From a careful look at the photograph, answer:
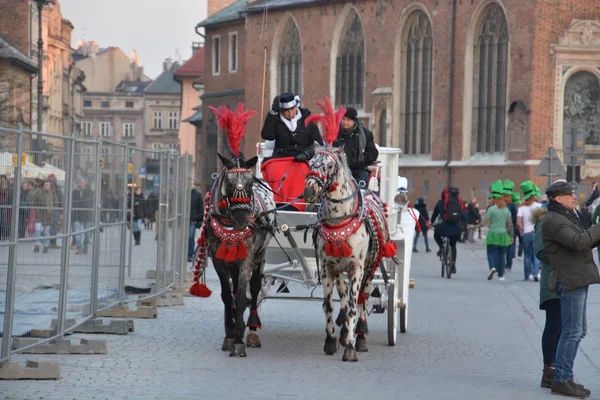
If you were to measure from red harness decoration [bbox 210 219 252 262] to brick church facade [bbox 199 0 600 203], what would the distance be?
1293 inches

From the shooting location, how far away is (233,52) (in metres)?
75.9

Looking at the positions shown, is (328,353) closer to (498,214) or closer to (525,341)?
(525,341)

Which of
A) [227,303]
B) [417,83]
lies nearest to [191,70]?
[417,83]

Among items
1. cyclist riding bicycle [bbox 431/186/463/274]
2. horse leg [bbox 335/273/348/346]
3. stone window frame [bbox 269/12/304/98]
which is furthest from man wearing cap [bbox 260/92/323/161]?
stone window frame [bbox 269/12/304/98]

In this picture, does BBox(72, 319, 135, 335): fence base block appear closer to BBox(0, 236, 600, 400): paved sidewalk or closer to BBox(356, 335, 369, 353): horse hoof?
BBox(0, 236, 600, 400): paved sidewalk

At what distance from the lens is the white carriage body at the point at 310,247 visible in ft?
42.5

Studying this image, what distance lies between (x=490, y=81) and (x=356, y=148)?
42976 mm

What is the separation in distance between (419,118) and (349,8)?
7620mm

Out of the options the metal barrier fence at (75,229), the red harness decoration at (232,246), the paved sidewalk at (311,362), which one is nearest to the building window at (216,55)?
the metal barrier fence at (75,229)

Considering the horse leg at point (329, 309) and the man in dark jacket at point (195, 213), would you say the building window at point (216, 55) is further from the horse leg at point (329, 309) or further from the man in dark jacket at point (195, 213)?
the horse leg at point (329, 309)

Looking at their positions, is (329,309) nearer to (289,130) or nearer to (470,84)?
(289,130)

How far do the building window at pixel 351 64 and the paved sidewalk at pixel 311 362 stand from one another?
149 ft

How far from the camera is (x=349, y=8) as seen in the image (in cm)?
6347

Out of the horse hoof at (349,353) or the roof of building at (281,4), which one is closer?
the horse hoof at (349,353)
